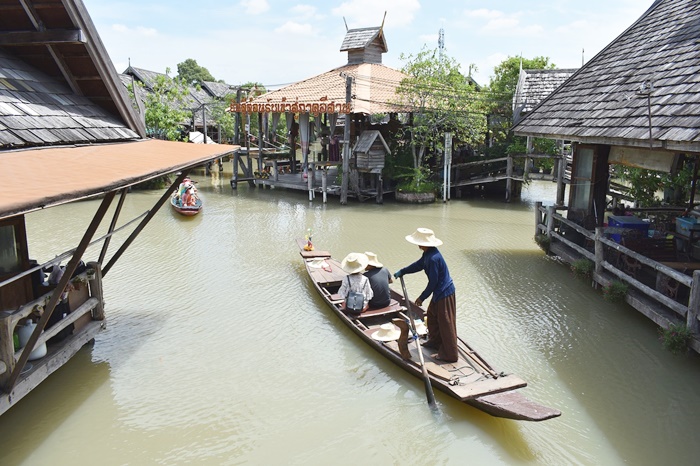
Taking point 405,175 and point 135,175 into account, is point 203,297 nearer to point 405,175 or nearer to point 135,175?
point 135,175

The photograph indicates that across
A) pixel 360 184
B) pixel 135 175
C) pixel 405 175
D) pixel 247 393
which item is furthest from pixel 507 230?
pixel 135 175

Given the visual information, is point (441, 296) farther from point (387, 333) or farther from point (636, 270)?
point (636, 270)

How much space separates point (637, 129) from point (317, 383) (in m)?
6.62

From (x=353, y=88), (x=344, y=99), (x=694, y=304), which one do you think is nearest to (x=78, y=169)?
(x=694, y=304)

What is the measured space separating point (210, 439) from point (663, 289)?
7.02 meters

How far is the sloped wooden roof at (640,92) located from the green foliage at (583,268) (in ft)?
8.11

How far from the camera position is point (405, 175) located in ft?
72.8

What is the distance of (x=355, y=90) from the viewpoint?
22.1 meters

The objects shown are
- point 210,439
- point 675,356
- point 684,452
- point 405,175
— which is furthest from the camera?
point 405,175

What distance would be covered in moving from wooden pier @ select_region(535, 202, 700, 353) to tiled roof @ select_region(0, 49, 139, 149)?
8743mm

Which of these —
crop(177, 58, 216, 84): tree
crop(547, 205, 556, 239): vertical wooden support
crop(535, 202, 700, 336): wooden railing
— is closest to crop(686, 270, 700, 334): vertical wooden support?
crop(535, 202, 700, 336): wooden railing

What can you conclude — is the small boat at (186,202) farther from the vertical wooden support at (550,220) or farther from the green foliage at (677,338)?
the green foliage at (677,338)

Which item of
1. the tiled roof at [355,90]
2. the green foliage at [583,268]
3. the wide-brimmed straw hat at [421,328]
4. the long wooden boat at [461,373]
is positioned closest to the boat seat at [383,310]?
the long wooden boat at [461,373]

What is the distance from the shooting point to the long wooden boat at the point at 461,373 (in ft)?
19.5
